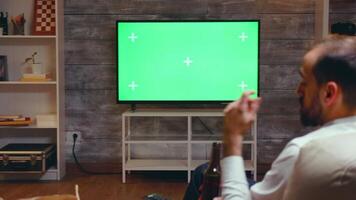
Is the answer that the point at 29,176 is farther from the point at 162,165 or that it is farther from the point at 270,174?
the point at 270,174

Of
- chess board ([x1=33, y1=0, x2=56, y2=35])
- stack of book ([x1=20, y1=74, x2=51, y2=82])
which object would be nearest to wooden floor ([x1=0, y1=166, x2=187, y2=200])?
stack of book ([x1=20, y1=74, x2=51, y2=82])

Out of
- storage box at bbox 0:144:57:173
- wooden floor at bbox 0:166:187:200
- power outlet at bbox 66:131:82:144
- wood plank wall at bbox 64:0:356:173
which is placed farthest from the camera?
power outlet at bbox 66:131:82:144

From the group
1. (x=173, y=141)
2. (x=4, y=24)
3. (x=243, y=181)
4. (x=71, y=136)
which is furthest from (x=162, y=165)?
(x=243, y=181)

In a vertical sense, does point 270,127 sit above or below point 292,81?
below

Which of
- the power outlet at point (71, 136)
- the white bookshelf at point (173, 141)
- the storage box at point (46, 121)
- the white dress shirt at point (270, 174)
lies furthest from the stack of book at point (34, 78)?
the white dress shirt at point (270, 174)

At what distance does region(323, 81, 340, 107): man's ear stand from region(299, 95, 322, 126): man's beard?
0.08ft

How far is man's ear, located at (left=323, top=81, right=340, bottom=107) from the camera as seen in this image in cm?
101

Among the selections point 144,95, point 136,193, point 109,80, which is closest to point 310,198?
point 136,193

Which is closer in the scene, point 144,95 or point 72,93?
point 144,95

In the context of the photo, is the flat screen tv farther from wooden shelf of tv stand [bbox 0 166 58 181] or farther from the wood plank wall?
wooden shelf of tv stand [bbox 0 166 58 181]

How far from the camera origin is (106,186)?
13.8 feet

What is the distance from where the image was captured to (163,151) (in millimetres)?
4691

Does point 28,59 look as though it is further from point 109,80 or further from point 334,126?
point 334,126

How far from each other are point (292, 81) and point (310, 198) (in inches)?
148
